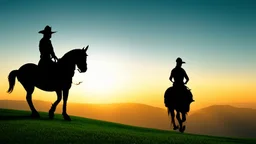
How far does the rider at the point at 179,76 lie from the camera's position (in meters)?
20.5

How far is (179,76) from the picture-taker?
20.5 metres

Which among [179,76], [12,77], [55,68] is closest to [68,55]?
[55,68]

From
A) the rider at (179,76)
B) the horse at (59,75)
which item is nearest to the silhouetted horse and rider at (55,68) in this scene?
the horse at (59,75)

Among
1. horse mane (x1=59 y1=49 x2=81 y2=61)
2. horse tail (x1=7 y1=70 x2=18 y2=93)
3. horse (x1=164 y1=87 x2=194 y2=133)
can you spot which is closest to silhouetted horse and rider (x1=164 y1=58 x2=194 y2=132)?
horse (x1=164 y1=87 x2=194 y2=133)

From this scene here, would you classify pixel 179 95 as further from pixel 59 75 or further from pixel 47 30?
pixel 47 30

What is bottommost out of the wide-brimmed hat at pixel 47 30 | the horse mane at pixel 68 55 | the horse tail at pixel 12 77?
the horse tail at pixel 12 77

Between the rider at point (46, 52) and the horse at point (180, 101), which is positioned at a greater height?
the rider at point (46, 52)

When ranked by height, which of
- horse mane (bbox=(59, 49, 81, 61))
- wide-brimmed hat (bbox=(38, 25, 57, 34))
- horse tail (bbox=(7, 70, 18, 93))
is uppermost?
wide-brimmed hat (bbox=(38, 25, 57, 34))

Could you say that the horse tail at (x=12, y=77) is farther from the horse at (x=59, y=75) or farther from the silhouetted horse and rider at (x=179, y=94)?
the silhouetted horse and rider at (x=179, y=94)

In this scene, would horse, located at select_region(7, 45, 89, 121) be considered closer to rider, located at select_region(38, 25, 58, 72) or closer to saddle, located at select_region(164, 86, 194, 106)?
rider, located at select_region(38, 25, 58, 72)

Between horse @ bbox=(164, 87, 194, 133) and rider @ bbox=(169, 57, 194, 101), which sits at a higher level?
rider @ bbox=(169, 57, 194, 101)

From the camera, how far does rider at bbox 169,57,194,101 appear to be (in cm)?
2055

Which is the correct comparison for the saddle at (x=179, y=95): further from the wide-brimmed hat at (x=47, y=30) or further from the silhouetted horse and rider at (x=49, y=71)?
the wide-brimmed hat at (x=47, y=30)

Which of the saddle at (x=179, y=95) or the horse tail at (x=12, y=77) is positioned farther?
the saddle at (x=179, y=95)
